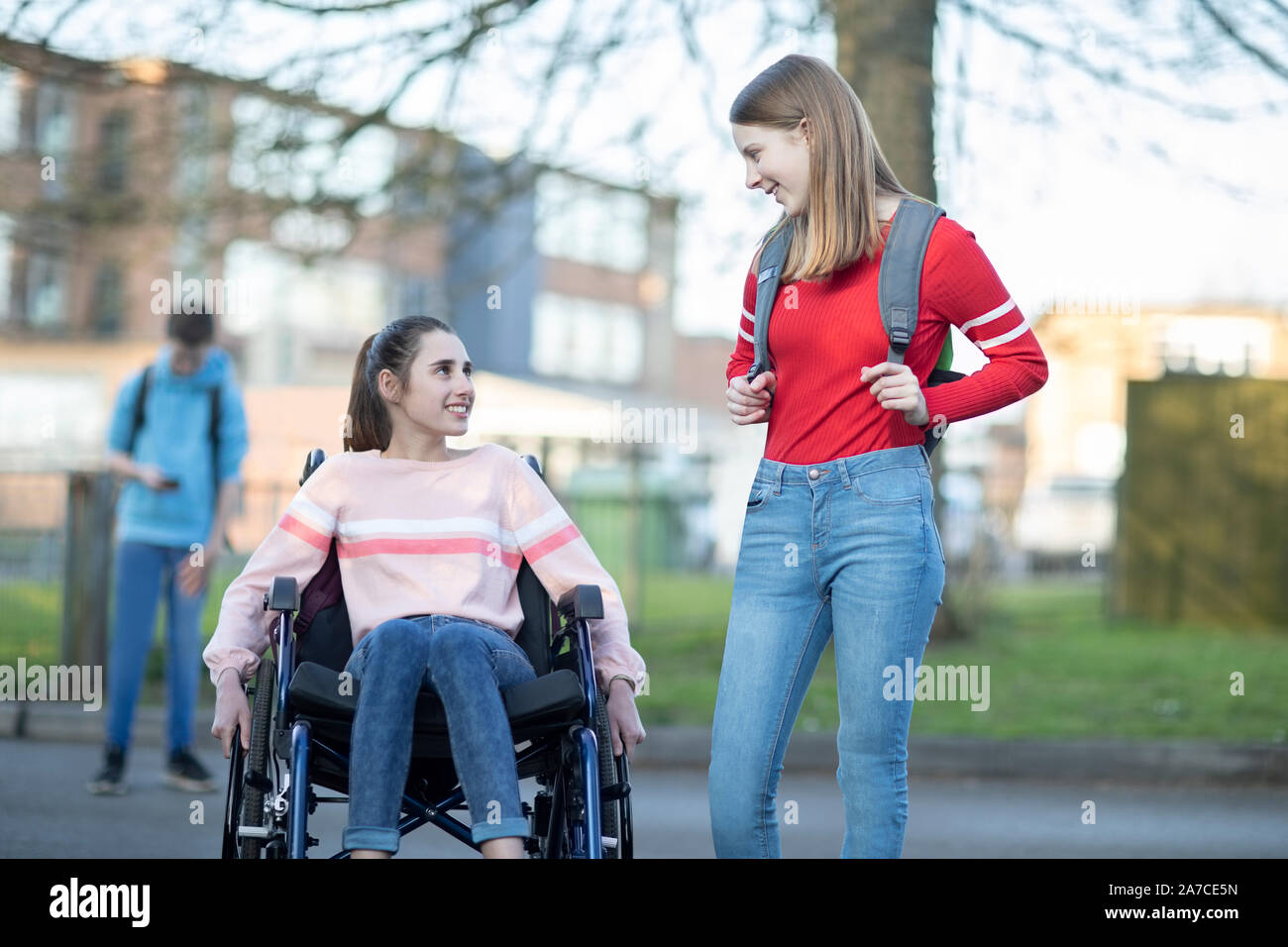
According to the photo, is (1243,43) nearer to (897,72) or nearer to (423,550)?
(897,72)

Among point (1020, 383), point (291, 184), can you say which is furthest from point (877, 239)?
point (291, 184)

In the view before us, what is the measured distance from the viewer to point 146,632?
7.20 m

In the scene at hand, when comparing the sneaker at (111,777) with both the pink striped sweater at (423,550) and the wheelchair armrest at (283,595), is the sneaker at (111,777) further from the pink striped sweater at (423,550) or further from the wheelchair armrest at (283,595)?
the wheelchair armrest at (283,595)

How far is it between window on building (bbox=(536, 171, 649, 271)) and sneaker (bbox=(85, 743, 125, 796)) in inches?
248

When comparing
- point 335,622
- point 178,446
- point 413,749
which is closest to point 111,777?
point 178,446

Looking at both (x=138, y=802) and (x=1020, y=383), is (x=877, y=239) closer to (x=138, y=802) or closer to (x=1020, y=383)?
(x=1020, y=383)

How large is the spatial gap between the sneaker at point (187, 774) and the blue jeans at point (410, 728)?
372 cm

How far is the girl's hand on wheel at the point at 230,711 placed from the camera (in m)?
3.85

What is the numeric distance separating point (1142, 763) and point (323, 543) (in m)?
5.09

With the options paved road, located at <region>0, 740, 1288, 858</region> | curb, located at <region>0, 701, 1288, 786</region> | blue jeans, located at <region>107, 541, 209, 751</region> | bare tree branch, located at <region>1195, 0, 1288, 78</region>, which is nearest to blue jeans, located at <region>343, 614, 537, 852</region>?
paved road, located at <region>0, 740, 1288, 858</region>

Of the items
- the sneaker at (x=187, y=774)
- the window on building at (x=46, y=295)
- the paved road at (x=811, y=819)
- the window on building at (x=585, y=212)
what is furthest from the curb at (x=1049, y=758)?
the window on building at (x=46, y=295)

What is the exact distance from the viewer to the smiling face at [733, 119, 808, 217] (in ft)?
11.8

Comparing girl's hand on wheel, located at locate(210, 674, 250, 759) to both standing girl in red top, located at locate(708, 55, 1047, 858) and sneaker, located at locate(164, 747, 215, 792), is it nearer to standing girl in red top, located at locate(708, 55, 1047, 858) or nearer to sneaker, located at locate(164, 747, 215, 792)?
standing girl in red top, located at locate(708, 55, 1047, 858)

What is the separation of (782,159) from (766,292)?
0.95ft
